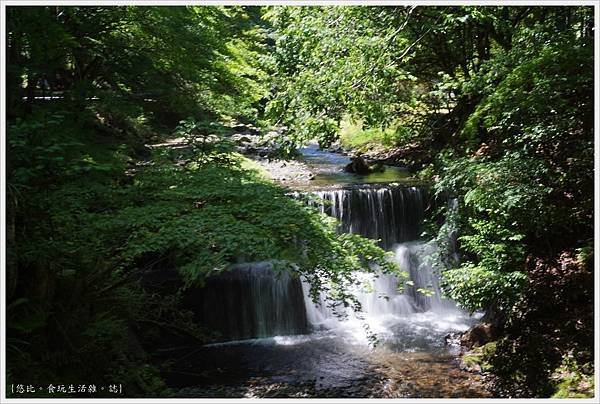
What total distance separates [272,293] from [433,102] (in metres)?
5.88

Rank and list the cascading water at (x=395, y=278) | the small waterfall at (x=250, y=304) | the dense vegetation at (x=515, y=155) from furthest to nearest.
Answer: the cascading water at (x=395, y=278) → the small waterfall at (x=250, y=304) → the dense vegetation at (x=515, y=155)

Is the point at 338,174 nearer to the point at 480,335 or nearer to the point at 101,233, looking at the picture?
the point at 480,335

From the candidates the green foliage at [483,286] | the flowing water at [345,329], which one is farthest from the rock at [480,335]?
the green foliage at [483,286]

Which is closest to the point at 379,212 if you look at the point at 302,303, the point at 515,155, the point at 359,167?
the point at 302,303

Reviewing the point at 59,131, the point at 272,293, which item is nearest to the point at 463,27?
the point at 272,293

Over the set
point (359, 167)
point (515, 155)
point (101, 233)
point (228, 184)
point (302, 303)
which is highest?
point (359, 167)

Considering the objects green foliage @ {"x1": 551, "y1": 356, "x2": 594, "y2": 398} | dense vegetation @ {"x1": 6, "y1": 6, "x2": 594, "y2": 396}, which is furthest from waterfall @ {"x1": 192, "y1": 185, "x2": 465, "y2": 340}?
green foliage @ {"x1": 551, "y1": 356, "x2": 594, "y2": 398}

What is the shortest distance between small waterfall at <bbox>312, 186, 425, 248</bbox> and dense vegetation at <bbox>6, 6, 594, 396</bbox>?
5.84ft

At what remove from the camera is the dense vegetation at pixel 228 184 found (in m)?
4.45

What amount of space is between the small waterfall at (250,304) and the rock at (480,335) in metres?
2.68

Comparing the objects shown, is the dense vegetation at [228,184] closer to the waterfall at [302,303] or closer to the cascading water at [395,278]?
the waterfall at [302,303]

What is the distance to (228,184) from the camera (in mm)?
5191

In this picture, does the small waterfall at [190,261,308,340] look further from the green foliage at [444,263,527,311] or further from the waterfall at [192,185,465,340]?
the green foliage at [444,263,527,311]

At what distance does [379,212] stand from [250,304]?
353cm
